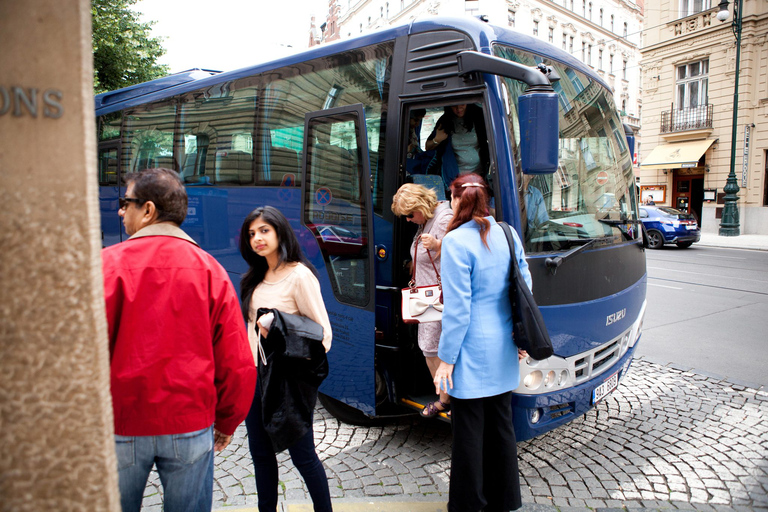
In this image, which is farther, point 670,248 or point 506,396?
point 670,248

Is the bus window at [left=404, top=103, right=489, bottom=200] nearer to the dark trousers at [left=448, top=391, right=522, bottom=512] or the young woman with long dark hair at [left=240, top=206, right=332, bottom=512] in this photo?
the young woman with long dark hair at [left=240, top=206, right=332, bottom=512]

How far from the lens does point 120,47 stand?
17.6 meters

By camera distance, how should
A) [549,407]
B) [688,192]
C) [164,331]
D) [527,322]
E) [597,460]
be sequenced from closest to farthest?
1. [164,331]
2. [527,322]
3. [549,407]
4. [597,460]
5. [688,192]

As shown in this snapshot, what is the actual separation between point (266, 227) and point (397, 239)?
127 cm

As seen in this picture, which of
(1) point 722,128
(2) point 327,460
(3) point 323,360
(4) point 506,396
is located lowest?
(2) point 327,460

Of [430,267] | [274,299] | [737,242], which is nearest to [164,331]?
[274,299]

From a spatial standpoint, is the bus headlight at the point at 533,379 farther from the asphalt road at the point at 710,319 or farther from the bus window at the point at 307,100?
the asphalt road at the point at 710,319

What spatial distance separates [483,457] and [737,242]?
2101 cm

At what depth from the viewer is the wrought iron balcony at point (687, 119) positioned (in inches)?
992

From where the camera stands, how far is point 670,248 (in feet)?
60.7

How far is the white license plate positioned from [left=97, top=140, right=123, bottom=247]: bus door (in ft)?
22.1

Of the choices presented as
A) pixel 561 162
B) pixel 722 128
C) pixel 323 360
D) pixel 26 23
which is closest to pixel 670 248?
pixel 722 128

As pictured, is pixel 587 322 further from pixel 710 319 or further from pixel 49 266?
pixel 710 319

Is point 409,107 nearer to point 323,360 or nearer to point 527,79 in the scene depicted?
point 527,79
